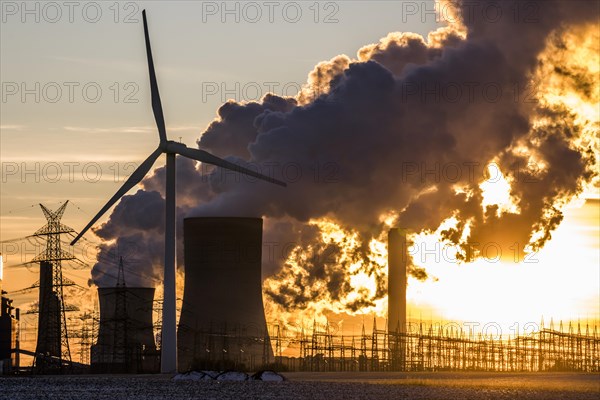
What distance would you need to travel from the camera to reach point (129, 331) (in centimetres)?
12600

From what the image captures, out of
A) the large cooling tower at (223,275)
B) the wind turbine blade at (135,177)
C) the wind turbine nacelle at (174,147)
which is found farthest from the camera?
the large cooling tower at (223,275)

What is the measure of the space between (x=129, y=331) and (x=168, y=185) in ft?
129

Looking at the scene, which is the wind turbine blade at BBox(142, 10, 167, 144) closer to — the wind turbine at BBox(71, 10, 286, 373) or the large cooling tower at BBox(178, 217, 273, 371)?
the wind turbine at BBox(71, 10, 286, 373)

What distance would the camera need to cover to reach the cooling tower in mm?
120062

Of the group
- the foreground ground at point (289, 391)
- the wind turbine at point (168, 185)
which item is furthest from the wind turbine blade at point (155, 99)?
the foreground ground at point (289, 391)

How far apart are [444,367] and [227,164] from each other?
2835 inches

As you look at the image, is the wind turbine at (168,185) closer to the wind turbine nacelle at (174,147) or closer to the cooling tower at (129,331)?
the wind turbine nacelle at (174,147)

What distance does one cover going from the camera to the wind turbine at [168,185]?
87312mm

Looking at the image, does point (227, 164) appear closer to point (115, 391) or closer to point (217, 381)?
point (217, 381)

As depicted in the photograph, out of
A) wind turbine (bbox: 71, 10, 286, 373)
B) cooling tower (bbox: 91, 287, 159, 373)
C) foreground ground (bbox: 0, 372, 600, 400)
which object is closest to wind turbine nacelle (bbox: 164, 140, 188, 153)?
wind turbine (bbox: 71, 10, 286, 373)

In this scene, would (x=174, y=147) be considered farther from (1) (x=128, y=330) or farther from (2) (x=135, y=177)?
(1) (x=128, y=330)

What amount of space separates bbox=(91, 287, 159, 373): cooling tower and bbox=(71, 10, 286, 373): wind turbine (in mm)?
24813

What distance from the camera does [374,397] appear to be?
53.9 m

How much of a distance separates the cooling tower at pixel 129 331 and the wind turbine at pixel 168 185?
24813mm
